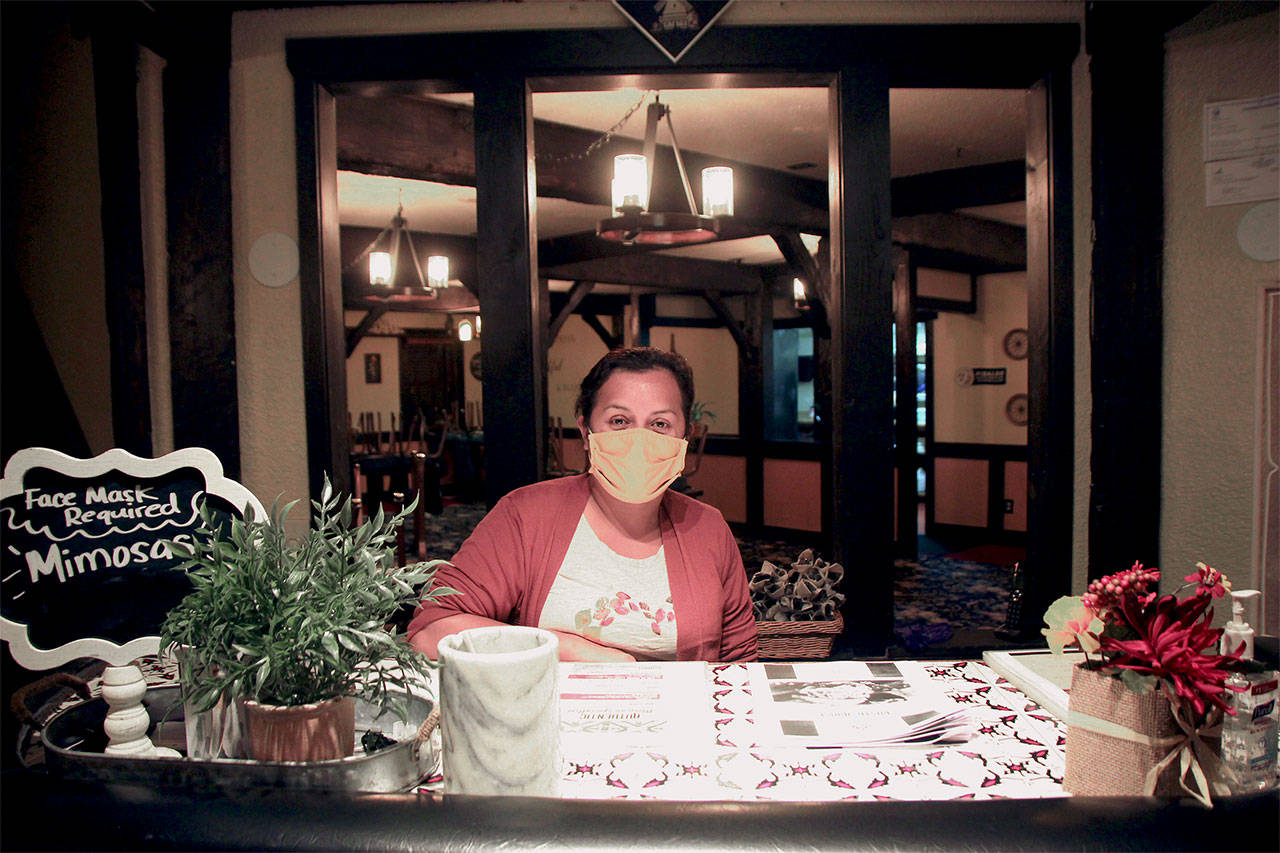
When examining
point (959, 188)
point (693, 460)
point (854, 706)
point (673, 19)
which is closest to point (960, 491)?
point (693, 460)

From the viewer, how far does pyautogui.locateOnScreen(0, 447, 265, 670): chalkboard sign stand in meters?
1.20

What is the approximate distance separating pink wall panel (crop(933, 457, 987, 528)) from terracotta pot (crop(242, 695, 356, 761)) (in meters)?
7.44

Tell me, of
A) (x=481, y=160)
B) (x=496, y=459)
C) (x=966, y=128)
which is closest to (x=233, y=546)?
(x=496, y=459)

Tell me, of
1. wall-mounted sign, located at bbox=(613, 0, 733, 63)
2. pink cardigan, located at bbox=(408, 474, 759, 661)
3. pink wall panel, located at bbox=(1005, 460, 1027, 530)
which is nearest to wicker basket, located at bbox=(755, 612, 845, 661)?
pink cardigan, located at bbox=(408, 474, 759, 661)

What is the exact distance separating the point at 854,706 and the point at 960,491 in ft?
23.3

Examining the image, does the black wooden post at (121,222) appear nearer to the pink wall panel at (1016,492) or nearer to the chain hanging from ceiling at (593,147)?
the chain hanging from ceiling at (593,147)

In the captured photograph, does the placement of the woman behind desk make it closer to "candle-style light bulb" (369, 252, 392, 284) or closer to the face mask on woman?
the face mask on woman

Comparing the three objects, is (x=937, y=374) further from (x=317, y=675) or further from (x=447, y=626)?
(x=317, y=675)

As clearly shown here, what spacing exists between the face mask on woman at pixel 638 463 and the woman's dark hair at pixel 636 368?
0.13 m

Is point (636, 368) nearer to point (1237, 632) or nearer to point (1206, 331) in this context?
point (1237, 632)

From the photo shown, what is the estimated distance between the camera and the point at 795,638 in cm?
232

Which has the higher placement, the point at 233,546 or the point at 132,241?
the point at 132,241

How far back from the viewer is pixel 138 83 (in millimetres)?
2623

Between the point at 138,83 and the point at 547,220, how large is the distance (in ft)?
16.4
